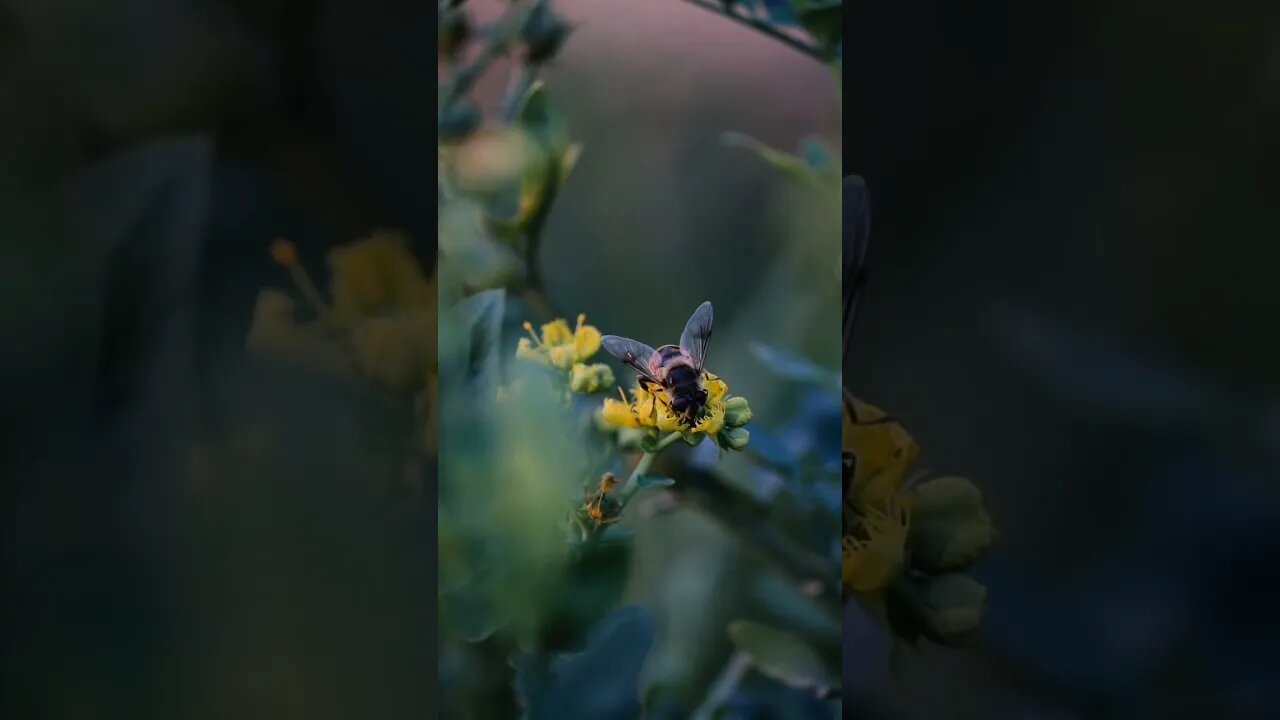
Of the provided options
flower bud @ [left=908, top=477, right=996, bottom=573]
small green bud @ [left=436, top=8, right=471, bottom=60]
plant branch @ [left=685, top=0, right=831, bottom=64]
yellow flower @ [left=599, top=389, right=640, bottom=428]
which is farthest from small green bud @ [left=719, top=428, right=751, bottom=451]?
small green bud @ [left=436, top=8, right=471, bottom=60]

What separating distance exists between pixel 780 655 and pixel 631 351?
1.37 feet

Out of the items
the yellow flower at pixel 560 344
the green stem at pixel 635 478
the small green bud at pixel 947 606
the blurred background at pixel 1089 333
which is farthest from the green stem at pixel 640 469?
the small green bud at pixel 947 606

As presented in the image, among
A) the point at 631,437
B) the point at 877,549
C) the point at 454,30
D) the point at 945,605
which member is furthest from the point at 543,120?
the point at 945,605

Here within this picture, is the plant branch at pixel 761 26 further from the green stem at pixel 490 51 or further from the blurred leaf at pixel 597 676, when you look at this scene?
the blurred leaf at pixel 597 676

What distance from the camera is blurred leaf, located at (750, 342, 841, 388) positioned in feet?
3.68

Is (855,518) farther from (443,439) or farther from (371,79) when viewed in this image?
(371,79)

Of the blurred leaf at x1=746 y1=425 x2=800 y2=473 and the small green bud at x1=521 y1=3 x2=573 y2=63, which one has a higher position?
the small green bud at x1=521 y1=3 x2=573 y2=63

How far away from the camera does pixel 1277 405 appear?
1111mm

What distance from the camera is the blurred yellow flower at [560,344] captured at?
1.12 m

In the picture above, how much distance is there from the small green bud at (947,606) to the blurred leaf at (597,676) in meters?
0.33

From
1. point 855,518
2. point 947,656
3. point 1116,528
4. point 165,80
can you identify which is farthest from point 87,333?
point 1116,528

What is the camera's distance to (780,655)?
113cm

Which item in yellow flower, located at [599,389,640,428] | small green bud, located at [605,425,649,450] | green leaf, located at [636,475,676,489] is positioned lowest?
green leaf, located at [636,475,676,489]

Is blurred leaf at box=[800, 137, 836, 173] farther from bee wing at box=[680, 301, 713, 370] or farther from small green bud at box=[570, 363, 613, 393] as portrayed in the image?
small green bud at box=[570, 363, 613, 393]
